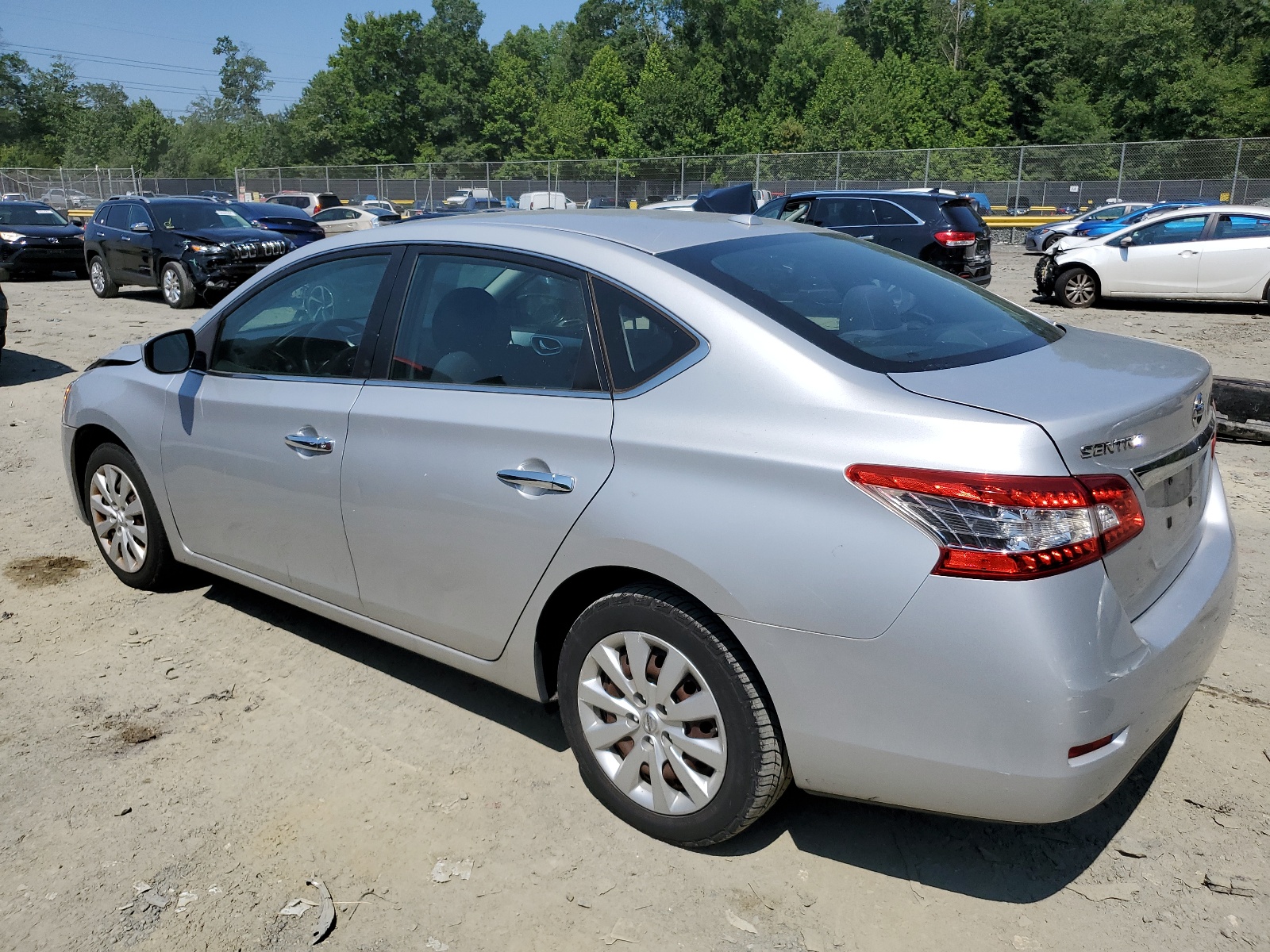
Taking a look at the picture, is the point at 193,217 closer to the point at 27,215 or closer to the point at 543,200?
the point at 27,215

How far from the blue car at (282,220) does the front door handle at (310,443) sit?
52.4ft

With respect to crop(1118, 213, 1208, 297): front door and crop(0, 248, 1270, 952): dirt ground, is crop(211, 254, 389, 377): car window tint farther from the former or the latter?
crop(1118, 213, 1208, 297): front door

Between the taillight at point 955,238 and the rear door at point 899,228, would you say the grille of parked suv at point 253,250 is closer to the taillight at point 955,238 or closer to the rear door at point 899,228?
the rear door at point 899,228

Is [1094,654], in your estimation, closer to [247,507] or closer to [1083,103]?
[247,507]

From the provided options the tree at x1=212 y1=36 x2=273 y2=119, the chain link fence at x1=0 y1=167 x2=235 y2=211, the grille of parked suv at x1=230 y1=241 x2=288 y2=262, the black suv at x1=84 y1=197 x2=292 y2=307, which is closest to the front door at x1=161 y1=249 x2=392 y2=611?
the black suv at x1=84 y1=197 x2=292 y2=307

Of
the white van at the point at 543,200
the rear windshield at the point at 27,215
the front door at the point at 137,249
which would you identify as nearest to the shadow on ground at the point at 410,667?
the front door at the point at 137,249

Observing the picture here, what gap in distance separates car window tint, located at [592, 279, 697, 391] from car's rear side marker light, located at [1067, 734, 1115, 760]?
1317 millimetres

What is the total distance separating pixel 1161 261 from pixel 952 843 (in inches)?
574

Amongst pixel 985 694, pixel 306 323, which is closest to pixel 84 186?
pixel 306 323

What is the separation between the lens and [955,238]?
1491 centimetres

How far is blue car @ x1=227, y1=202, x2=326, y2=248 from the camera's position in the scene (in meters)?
18.8

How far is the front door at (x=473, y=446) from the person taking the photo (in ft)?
9.20

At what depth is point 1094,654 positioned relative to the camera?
2193mm

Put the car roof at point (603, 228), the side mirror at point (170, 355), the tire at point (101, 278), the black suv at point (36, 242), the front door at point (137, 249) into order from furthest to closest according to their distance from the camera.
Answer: the black suv at point (36, 242)
the tire at point (101, 278)
the front door at point (137, 249)
the side mirror at point (170, 355)
the car roof at point (603, 228)
